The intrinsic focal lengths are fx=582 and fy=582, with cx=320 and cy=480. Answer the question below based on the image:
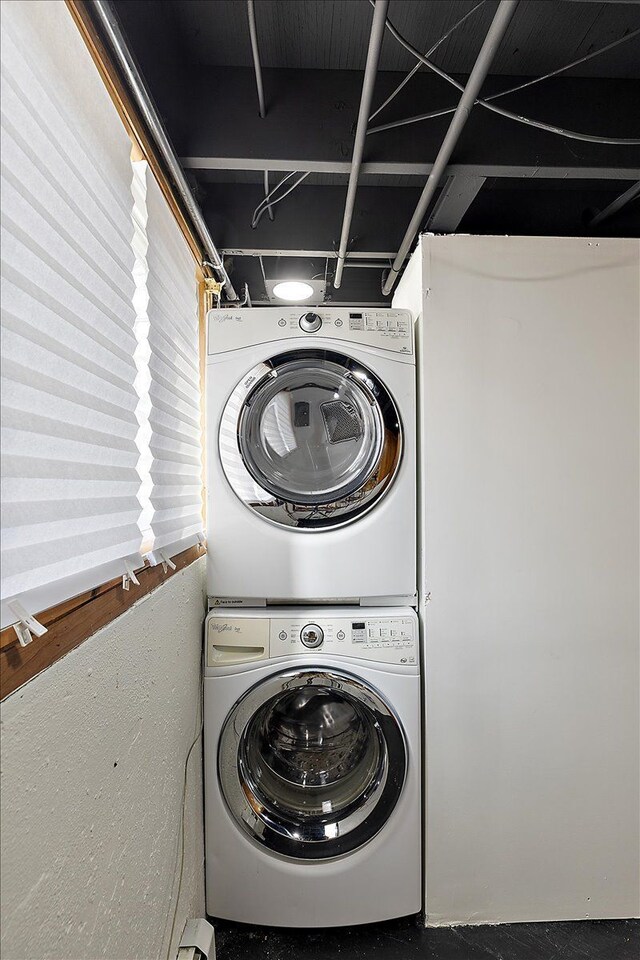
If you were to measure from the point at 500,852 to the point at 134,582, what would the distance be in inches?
57.9

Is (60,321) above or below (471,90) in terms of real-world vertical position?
below

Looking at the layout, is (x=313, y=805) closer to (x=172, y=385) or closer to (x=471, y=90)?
(x=172, y=385)

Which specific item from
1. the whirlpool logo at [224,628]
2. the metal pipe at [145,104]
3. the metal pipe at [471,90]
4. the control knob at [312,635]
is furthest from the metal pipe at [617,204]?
the whirlpool logo at [224,628]

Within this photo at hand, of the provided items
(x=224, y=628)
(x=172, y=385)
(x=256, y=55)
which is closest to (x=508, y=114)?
(x=256, y=55)

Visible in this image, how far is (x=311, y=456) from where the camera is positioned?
191 cm

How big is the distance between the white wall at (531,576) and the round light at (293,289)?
1068 mm

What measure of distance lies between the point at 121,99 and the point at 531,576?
5.51ft

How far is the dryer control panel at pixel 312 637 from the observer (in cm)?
179

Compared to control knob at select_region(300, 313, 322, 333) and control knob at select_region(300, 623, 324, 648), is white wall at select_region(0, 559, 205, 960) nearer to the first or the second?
control knob at select_region(300, 623, 324, 648)

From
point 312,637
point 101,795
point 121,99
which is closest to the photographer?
point 101,795

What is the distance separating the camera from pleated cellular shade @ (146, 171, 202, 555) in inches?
56.6

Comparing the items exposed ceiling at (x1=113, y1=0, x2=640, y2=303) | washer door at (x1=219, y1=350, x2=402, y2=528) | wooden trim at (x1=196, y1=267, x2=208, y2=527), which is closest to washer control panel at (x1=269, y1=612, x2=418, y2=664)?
washer door at (x1=219, y1=350, x2=402, y2=528)

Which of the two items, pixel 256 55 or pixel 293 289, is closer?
pixel 256 55

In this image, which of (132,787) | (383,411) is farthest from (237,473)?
(132,787)
